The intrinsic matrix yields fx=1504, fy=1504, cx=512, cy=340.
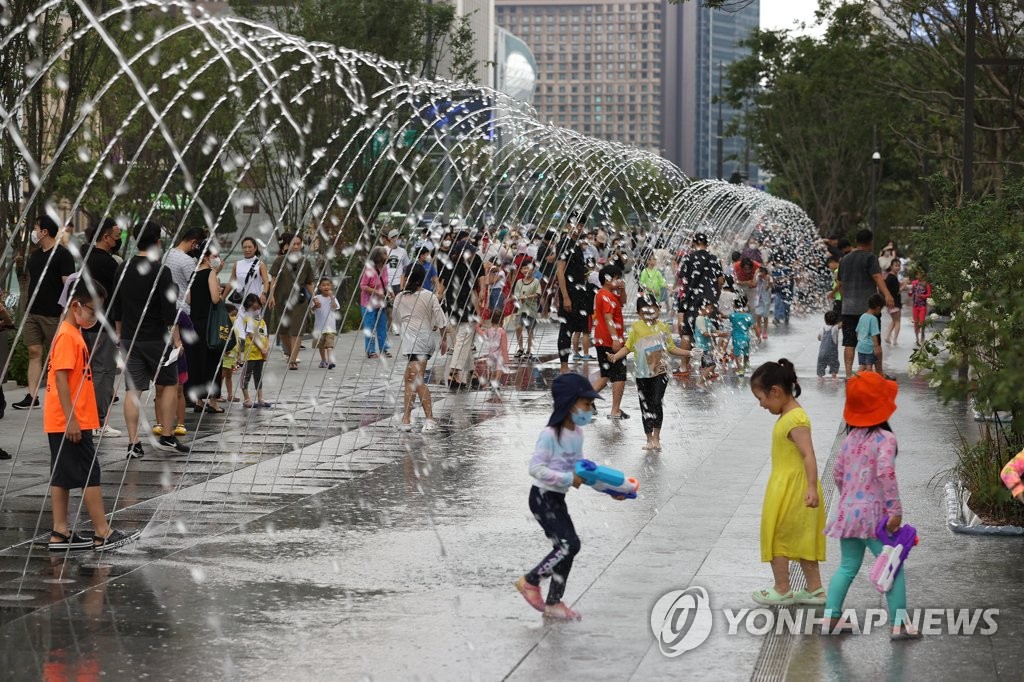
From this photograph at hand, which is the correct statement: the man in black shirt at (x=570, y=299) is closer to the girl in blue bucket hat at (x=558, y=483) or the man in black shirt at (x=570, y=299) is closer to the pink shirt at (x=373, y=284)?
the pink shirt at (x=373, y=284)

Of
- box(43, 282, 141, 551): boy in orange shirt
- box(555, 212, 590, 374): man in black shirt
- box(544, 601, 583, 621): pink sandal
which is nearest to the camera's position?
box(544, 601, 583, 621): pink sandal

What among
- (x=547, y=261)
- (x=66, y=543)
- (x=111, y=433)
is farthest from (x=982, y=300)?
(x=547, y=261)

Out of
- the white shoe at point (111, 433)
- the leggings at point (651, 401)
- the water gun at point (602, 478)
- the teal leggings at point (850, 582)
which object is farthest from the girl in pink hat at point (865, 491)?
the white shoe at point (111, 433)

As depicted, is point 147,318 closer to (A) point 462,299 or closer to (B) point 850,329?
(A) point 462,299

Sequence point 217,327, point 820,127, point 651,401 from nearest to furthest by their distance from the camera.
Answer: point 651,401 < point 217,327 < point 820,127

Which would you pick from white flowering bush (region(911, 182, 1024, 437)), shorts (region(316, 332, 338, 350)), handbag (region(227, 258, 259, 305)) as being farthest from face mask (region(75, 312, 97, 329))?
shorts (region(316, 332, 338, 350))

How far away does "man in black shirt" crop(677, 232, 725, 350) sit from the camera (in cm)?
1903

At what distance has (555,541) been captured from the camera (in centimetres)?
709

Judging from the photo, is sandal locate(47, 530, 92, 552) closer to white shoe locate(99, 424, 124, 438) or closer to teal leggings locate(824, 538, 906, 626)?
teal leggings locate(824, 538, 906, 626)

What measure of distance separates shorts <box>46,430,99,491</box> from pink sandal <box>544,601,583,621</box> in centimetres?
288

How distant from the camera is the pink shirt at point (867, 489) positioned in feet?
22.2

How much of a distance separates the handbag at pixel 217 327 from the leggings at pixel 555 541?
25.9ft

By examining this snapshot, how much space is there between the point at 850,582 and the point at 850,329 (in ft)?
37.7

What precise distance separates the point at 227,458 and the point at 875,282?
853 cm
